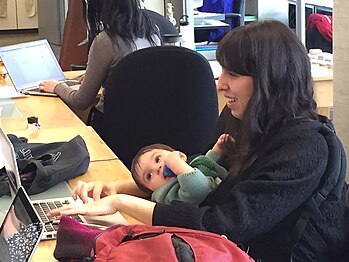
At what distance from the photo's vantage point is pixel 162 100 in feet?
8.73

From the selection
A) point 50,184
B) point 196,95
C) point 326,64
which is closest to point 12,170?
point 50,184

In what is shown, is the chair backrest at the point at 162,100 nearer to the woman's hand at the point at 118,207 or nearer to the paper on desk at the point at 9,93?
the paper on desk at the point at 9,93

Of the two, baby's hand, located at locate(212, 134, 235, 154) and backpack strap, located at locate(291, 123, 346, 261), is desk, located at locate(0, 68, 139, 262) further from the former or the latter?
backpack strap, located at locate(291, 123, 346, 261)

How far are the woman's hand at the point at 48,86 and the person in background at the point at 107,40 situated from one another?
6.3 inches

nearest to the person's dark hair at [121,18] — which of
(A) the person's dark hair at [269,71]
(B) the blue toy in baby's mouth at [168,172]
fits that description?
(B) the blue toy in baby's mouth at [168,172]

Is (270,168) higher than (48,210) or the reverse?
higher

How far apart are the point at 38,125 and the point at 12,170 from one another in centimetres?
94

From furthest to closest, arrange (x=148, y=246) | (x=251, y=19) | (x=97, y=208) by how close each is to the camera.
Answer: (x=251, y=19)
(x=97, y=208)
(x=148, y=246)

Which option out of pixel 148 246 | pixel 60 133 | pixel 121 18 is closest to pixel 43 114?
pixel 60 133

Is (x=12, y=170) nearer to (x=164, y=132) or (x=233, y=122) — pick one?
(x=233, y=122)

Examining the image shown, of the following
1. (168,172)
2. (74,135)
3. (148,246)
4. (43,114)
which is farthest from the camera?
(43,114)

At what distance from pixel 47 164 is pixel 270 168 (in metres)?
0.75

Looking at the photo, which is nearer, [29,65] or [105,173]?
[105,173]

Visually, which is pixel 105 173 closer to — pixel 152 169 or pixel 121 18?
pixel 152 169
